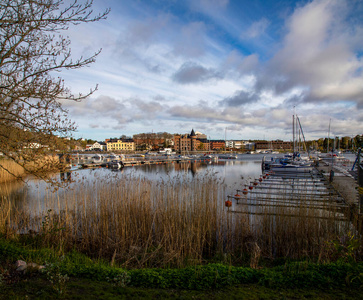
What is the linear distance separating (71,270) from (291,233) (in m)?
5.68

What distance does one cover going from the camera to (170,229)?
631 centimetres

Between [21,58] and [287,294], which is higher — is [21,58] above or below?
above

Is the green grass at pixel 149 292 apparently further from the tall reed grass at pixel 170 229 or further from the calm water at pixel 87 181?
the calm water at pixel 87 181

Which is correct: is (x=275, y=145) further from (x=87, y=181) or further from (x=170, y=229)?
(x=170, y=229)

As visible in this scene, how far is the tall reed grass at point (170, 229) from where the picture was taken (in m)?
6.47

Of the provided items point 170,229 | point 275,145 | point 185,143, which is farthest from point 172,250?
point 275,145

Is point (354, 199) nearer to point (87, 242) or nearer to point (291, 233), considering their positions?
point (291, 233)

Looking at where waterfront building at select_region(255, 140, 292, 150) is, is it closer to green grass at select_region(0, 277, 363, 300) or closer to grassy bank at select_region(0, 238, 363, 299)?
grassy bank at select_region(0, 238, 363, 299)

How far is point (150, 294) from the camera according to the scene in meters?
3.90

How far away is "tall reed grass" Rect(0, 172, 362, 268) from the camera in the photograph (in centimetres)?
647

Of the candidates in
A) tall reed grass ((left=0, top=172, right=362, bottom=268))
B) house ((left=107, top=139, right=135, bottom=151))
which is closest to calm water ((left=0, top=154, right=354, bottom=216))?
tall reed grass ((left=0, top=172, right=362, bottom=268))

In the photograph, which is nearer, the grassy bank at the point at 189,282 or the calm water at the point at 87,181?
the grassy bank at the point at 189,282

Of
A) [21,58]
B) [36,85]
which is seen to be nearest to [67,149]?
[36,85]

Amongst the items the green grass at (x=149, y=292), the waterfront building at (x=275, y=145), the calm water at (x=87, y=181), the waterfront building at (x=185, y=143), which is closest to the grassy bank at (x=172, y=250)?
the green grass at (x=149, y=292)
